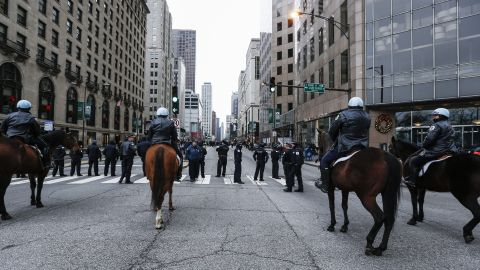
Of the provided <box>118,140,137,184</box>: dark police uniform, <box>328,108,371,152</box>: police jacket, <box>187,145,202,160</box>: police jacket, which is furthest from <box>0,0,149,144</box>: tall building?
<box>328,108,371,152</box>: police jacket

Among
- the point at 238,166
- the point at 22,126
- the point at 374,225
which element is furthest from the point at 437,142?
the point at 238,166

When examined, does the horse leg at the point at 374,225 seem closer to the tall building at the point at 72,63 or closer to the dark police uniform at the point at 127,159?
the dark police uniform at the point at 127,159

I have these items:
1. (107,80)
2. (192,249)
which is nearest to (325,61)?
(192,249)

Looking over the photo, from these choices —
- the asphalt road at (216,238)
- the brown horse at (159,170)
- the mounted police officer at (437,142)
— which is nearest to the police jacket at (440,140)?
the mounted police officer at (437,142)

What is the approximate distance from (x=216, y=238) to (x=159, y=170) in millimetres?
1792

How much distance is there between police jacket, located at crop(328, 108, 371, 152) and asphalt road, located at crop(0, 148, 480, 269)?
5.26ft

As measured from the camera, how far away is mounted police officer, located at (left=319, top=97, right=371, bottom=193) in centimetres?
536

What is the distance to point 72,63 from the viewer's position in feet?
155

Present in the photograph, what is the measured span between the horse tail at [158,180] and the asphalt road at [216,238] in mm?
496

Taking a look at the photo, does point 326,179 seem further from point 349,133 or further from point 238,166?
point 238,166

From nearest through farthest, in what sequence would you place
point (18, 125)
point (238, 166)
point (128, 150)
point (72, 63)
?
point (18, 125), point (128, 150), point (238, 166), point (72, 63)

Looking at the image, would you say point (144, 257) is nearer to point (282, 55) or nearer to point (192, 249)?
point (192, 249)

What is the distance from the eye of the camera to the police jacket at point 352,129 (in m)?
5.35

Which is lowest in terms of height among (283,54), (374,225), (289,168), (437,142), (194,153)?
(374,225)
